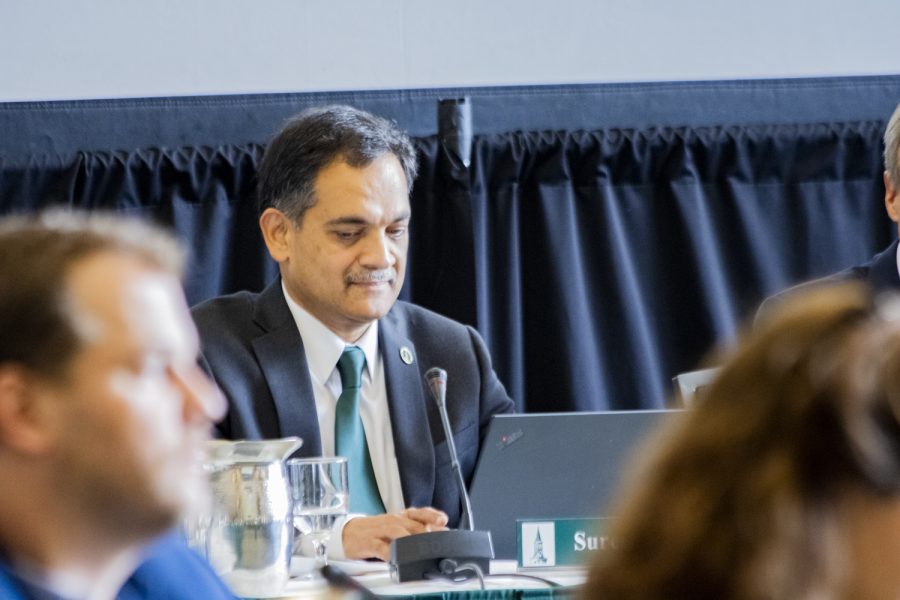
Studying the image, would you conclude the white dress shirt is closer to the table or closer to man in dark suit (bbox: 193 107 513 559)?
man in dark suit (bbox: 193 107 513 559)

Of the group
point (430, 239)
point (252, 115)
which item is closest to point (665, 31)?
point (430, 239)

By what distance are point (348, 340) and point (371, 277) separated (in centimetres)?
14

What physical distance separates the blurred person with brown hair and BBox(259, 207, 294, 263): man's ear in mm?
2261

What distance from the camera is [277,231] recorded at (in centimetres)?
282

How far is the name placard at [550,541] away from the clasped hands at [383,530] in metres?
0.18

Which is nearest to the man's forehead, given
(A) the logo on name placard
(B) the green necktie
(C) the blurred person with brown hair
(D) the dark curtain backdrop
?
(C) the blurred person with brown hair

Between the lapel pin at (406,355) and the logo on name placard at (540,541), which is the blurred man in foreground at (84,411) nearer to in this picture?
the logo on name placard at (540,541)

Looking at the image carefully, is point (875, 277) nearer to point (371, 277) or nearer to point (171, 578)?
point (371, 277)

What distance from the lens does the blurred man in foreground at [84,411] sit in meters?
1.03

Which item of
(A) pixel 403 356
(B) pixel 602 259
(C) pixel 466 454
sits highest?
(B) pixel 602 259

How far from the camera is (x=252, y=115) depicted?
11.8ft

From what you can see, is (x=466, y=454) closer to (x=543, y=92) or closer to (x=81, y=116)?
(x=543, y=92)

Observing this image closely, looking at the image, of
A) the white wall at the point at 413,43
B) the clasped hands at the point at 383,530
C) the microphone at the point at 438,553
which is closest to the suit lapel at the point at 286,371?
the clasped hands at the point at 383,530

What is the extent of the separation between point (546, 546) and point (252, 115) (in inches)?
74.9
